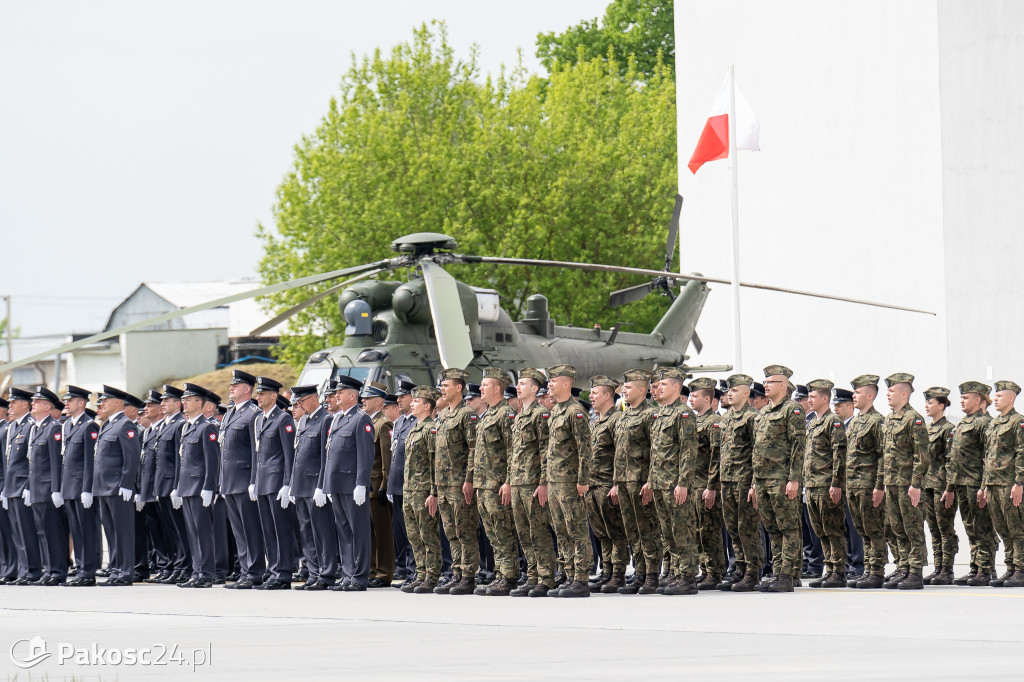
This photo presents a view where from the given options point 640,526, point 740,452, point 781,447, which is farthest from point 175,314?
point 781,447

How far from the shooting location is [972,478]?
38.9 ft

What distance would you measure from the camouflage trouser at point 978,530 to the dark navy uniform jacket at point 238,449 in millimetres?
5736

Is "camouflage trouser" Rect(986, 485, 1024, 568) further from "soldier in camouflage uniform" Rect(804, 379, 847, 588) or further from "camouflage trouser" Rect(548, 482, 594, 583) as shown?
"camouflage trouser" Rect(548, 482, 594, 583)

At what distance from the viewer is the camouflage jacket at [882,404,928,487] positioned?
38.0 ft

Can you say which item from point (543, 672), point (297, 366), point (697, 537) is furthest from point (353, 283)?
point (297, 366)

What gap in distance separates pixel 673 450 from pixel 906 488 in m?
1.84

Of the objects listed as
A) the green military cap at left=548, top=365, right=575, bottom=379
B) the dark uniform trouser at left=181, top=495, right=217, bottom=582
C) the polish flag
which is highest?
the polish flag

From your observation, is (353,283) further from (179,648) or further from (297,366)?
(297,366)

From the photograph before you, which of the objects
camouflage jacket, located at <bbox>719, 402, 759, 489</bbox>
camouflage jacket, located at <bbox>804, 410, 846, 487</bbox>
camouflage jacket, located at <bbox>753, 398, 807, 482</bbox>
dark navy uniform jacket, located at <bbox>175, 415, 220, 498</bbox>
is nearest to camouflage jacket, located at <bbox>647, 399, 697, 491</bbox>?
camouflage jacket, located at <bbox>719, 402, 759, 489</bbox>

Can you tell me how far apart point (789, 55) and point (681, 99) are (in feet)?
10.1

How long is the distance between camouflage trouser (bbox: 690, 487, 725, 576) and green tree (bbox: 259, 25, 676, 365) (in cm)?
2065

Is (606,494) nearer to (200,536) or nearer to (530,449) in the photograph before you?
(530,449)

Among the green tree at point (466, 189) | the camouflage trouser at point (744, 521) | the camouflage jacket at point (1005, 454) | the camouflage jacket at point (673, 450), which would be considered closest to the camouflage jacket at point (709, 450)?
the camouflage trouser at point (744, 521)

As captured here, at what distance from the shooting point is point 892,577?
11.7 meters
